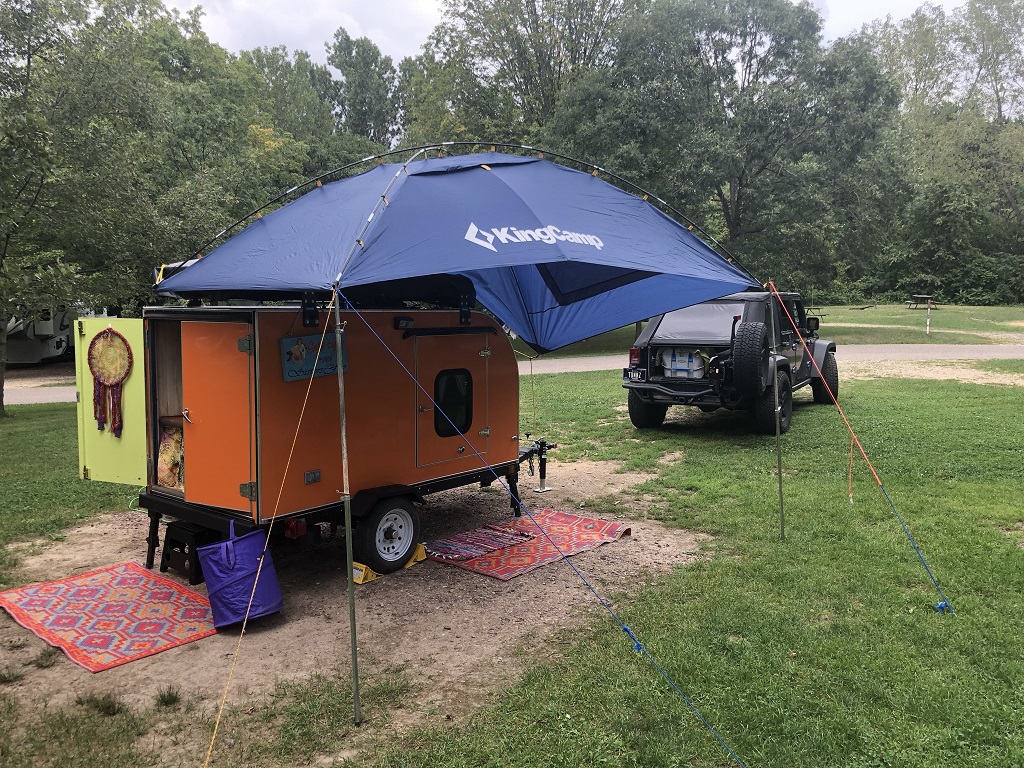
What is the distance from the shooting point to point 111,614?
513cm

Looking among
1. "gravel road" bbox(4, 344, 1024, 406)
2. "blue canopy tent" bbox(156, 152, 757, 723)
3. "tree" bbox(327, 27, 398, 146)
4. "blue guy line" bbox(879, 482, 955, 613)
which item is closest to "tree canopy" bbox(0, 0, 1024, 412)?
"gravel road" bbox(4, 344, 1024, 406)

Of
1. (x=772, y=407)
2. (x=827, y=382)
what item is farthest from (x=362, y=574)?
(x=827, y=382)

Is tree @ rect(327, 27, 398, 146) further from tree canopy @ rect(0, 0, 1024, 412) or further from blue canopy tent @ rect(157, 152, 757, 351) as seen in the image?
blue canopy tent @ rect(157, 152, 757, 351)

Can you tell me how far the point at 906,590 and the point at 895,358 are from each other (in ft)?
56.7

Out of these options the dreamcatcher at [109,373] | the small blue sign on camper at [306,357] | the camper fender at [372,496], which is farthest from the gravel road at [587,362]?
the small blue sign on camper at [306,357]

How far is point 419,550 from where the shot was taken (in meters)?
6.11

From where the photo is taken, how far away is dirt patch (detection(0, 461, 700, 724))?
13.6 ft

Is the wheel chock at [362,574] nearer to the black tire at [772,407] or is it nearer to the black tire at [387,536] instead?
the black tire at [387,536]

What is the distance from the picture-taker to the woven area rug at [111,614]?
462 cm

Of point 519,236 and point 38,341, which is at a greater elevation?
point 519,236

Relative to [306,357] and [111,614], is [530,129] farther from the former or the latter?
[111,614]

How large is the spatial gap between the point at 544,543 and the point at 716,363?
431 centimetres

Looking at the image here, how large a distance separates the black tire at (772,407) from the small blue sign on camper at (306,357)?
6.40 m

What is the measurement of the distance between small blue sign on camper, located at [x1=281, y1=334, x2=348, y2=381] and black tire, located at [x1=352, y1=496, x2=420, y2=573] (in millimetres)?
1116
